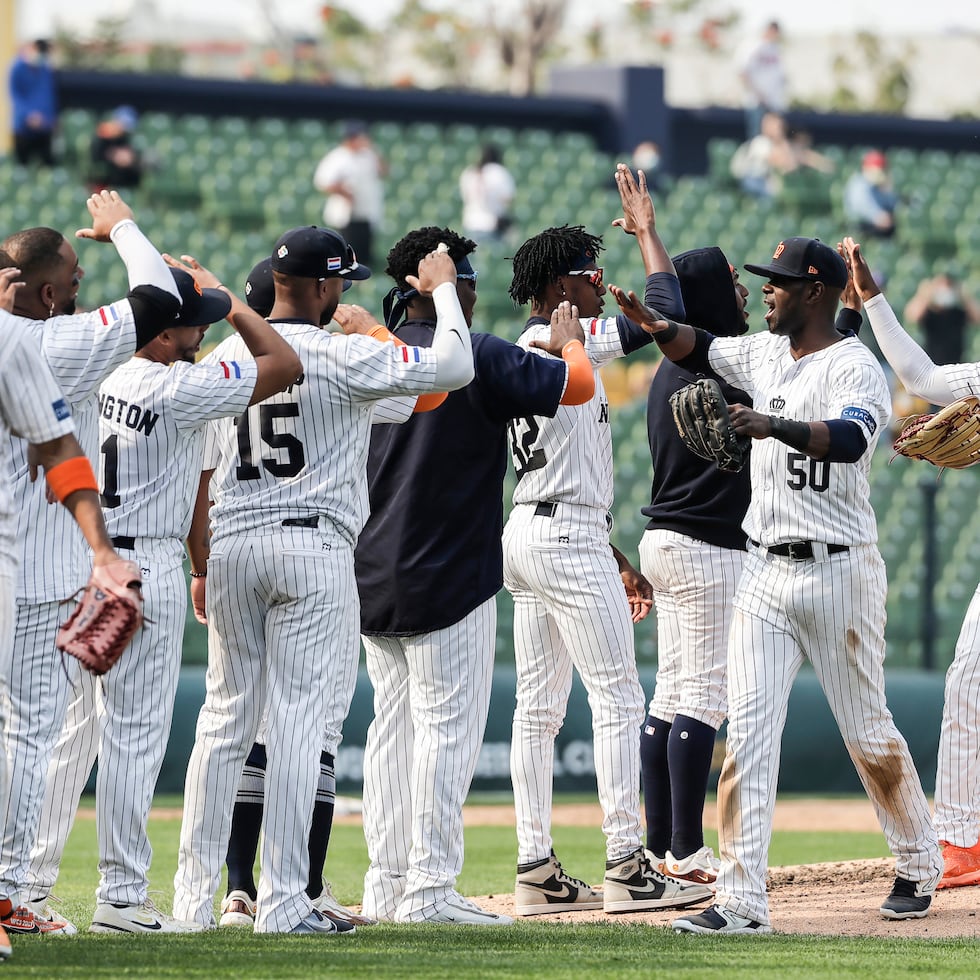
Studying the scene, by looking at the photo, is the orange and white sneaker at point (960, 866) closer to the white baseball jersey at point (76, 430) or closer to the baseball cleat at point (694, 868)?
the baseball cleat at point (694, 868)

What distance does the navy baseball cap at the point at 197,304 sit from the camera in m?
4.67

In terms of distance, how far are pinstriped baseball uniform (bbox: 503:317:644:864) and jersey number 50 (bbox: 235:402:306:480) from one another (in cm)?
102

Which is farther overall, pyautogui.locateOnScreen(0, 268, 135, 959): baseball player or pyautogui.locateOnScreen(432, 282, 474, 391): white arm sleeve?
pyautogui.locateOnScreen(432, 282, 474, 391): white arm sleeve

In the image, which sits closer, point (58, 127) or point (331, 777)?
point (331, 777)

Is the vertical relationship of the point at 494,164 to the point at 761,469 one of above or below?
above

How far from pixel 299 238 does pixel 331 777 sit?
159 cm

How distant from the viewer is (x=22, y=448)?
4.49 meters

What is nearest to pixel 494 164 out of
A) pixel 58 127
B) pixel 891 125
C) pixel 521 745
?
pixel 58 127

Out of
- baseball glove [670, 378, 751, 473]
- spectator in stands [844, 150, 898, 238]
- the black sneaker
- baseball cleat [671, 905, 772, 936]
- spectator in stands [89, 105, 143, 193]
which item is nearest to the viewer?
baseball glove [670, 378, 751, 473]

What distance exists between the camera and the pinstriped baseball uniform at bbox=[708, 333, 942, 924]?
4.79 m

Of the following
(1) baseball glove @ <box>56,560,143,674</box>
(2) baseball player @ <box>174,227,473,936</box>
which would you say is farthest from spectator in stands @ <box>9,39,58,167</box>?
(1) baseball glove @ <box>56,560,143,674</box>

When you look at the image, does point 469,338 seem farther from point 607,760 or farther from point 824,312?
point 607,760

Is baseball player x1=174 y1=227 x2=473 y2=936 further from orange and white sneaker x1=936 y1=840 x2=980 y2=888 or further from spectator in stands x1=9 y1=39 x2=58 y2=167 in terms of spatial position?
spectator in stands x1=9 y1=39 x2=58 y2=167

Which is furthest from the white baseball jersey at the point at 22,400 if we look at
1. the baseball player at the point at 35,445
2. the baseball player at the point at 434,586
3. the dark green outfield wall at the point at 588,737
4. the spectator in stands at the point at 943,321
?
the spectator in stands at the point at 943,321
